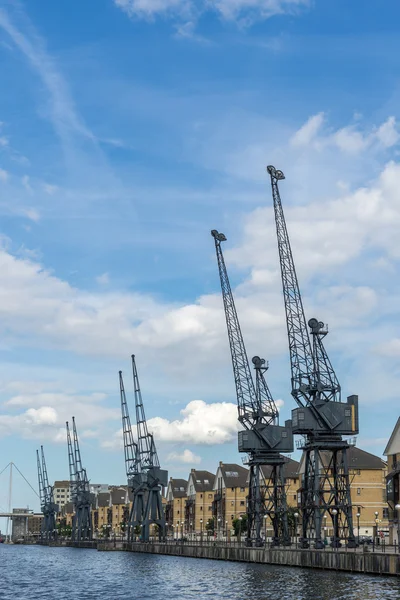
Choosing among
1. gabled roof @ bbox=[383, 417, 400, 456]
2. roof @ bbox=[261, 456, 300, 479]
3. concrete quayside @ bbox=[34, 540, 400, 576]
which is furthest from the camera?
roof @ bbox=[261, 456, 300, 479]

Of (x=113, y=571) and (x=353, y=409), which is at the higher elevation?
(x=353, y=409)

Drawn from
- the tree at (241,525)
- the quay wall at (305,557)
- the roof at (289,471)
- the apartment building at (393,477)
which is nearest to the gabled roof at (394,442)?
the apartment building at (393,477)

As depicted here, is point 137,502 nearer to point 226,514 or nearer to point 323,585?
point 226,514

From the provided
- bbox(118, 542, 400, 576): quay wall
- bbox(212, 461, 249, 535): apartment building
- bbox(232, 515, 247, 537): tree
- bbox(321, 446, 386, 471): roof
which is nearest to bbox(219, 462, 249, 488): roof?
bbox(212, 461, 249, 535): apartment building

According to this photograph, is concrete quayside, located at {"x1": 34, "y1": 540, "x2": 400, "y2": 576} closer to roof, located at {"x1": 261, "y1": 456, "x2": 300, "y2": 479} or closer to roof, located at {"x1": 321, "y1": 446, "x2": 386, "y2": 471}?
roof, located at {"x1": 321, "y1": 446, "x2": 386, "y2": 471}

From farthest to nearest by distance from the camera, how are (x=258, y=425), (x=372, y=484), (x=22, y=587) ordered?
(x=372, y=484) → (x=258, y=425) → (x=22, y=587)

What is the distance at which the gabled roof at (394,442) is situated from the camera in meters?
105

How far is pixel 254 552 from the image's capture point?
10362 cm

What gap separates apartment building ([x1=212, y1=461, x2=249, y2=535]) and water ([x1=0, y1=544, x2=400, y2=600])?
80.9 meters

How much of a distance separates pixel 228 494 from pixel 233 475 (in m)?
5.47

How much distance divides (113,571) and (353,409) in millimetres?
31893

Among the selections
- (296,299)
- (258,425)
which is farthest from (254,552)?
(296,299)

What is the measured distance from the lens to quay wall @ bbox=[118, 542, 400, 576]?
70.8m

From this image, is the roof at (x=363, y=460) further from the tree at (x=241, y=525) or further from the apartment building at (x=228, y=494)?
the apartment building at (x=228, y=494)
